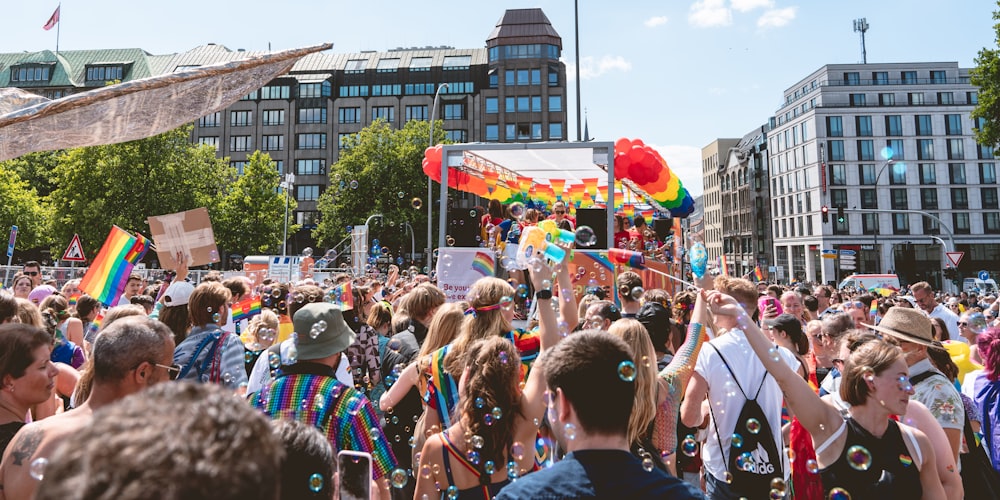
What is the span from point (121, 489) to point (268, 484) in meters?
0.17

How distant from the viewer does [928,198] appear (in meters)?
66.1

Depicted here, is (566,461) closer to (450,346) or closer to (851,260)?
(450,346)

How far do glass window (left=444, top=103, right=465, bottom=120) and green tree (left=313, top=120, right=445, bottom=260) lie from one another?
13159mm

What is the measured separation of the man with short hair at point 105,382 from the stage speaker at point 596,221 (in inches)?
315

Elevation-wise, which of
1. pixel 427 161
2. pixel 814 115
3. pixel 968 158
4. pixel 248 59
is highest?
pixel 814 115

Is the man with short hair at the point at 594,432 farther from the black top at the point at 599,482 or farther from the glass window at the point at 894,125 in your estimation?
the glass window at the point at 894,125

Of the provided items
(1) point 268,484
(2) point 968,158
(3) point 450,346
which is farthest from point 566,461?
(2) point 968,158

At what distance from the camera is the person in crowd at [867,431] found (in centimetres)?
269

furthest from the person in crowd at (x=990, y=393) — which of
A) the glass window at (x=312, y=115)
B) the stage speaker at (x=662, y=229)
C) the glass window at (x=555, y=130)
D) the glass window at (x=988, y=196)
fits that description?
the glass window at (x=988, y=196)

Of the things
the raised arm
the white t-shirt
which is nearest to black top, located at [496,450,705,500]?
the raised arm

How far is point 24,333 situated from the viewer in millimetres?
2725

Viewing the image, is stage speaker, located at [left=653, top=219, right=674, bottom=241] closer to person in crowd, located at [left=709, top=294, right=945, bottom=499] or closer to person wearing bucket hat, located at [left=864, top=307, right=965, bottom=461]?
person wearing bucket hat, located at [left=864, top=307, right=965, bottom=461]

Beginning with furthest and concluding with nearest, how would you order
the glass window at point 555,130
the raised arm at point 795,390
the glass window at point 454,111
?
the glass window at point 454,111, the glass window at point 555,130, the raised arm at point 795,390

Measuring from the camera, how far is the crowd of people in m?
0.90
